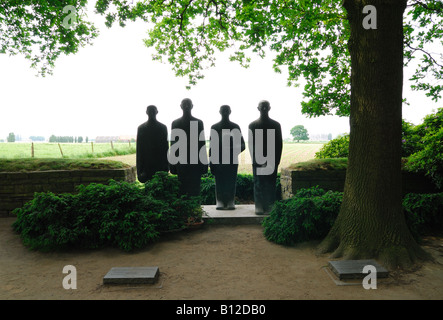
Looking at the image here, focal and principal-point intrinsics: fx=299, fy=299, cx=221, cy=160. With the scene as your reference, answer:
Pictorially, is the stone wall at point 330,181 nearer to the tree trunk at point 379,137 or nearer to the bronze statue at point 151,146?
the tree trunk at point 379,137

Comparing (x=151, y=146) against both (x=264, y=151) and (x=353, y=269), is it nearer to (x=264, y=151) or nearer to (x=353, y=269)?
(x=264, y=151)

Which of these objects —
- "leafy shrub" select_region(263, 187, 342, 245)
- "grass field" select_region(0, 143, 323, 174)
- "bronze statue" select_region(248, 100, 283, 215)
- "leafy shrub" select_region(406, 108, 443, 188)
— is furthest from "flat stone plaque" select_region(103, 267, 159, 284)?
"grass field" select_region(0, 143, 323, 174)

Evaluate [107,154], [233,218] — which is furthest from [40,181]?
[107,154]

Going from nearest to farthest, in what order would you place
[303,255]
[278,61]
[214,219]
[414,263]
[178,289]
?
[178,289]
[414,263]
[303,255]
[214,219]
[278,61]

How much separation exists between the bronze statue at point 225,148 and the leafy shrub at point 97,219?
1.75m

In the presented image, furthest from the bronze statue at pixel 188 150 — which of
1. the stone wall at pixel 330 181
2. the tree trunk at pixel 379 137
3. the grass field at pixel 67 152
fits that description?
the grass field at pixel 67 152

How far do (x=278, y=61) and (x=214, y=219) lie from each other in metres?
5.31

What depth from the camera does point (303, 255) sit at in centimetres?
504

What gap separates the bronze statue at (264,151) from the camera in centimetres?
715

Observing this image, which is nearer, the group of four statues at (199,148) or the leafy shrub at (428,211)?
the leafy shrub at (428,211)

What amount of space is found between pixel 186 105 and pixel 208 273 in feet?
13.3

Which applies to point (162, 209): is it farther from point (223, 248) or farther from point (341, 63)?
point (341, 63)

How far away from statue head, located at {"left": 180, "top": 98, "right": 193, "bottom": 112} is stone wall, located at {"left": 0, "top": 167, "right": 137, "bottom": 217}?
2.34m

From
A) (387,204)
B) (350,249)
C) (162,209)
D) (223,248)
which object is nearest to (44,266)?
(162,209)
